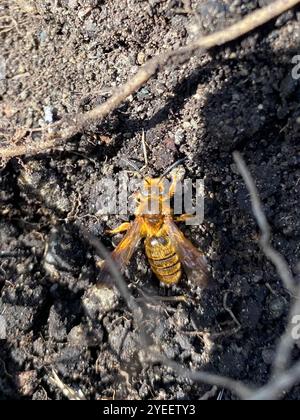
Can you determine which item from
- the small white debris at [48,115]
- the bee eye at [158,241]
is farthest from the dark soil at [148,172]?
the bee eye at [158,241]

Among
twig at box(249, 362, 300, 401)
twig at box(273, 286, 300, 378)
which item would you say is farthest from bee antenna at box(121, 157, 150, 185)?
twig at box(249, 362, 300, 401)

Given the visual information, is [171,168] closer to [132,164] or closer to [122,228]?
[132,164]

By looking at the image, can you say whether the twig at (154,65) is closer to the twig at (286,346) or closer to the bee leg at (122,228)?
the bee leg at (122,228)

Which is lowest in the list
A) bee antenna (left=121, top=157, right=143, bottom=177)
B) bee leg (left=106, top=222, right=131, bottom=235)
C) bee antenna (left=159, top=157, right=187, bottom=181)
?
bee leg (left=106, top=222, right=131, bottom=235)

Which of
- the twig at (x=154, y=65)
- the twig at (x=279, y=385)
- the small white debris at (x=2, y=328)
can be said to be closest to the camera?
the twig at (x=279, y=385)

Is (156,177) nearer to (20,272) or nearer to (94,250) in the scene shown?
(94,250)

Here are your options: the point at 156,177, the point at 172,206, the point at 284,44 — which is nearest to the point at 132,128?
the point at 156,177

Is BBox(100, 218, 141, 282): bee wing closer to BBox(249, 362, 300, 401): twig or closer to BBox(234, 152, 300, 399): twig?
BBox(234, 152, 300, 399): twig
